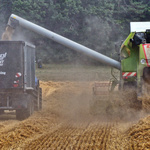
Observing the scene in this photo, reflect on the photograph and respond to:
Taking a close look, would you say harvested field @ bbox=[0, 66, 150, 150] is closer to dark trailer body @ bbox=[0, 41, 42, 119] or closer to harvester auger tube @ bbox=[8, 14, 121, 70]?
dark trailer body @ bbox=[0, 41, 42, 119]

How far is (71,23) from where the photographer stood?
108 feet

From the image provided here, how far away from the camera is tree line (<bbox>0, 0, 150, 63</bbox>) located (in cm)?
3197

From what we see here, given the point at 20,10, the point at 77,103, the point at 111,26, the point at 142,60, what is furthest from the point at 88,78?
the point at 142,60

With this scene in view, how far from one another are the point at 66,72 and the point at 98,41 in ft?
13.7

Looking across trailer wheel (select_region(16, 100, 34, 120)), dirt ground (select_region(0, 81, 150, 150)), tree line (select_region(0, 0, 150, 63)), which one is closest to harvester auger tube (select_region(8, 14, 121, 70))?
dirt ground (select_region(0, 81, 150, 150))

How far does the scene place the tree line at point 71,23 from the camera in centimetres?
3197

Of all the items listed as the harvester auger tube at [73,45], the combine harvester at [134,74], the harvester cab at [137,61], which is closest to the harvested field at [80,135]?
Result: the combine harvester at [134,74]

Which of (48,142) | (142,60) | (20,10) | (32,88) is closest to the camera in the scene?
(48,142)

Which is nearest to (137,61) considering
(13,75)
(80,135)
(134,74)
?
(134,74)

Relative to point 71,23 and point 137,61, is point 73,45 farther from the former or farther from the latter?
point 71,23

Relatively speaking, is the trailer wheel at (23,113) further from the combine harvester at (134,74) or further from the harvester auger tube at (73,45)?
the harvester auger tube at (73,45)

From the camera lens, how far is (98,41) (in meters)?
32.3

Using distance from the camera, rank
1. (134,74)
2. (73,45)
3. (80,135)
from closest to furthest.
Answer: (80,135), (134,74), (73,45)

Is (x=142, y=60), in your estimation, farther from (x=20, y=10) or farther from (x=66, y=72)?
(x=20, y=10)
